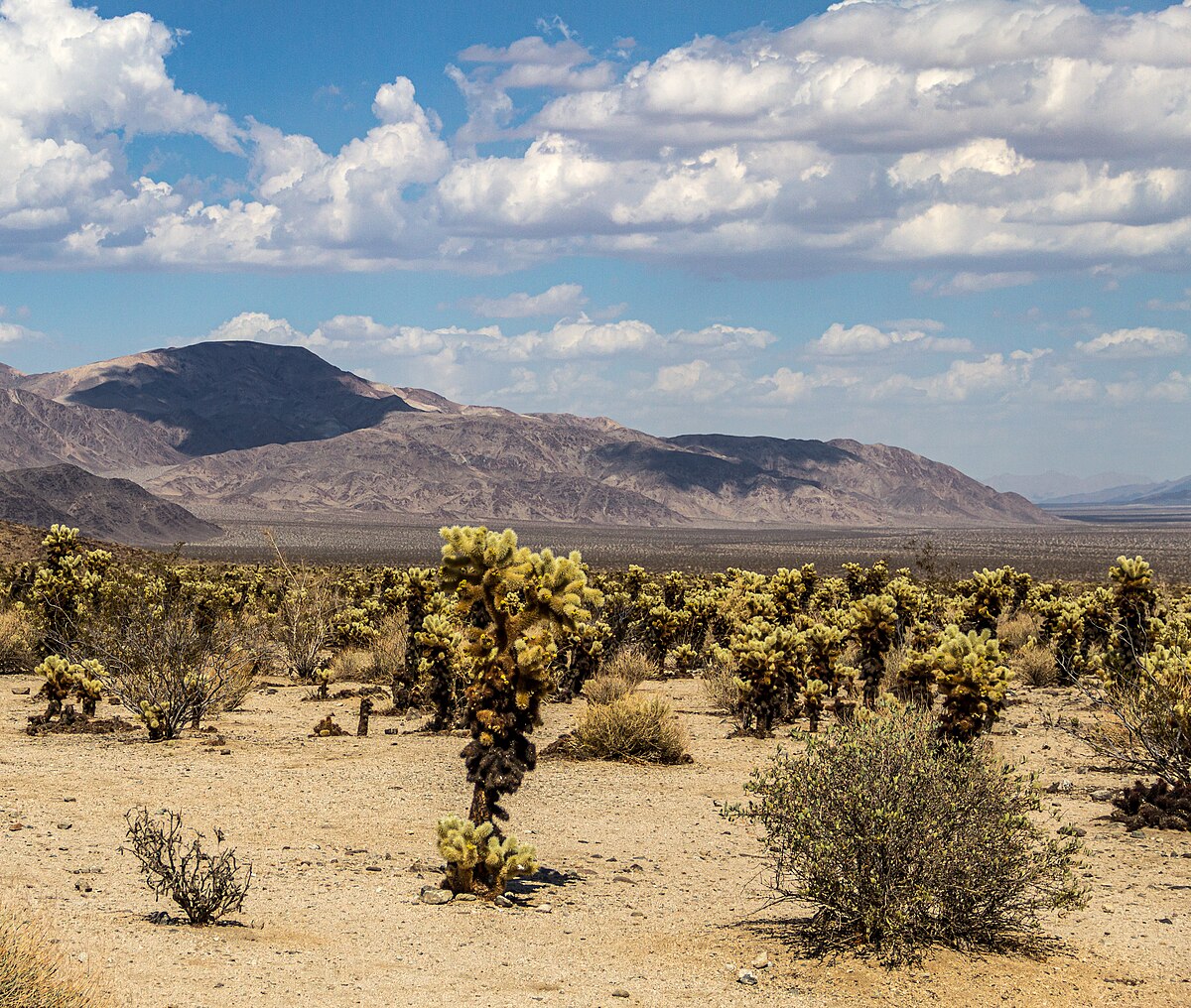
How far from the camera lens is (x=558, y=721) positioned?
1848 cm

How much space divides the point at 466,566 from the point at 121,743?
8.13m

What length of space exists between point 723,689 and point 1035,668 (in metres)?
7.61

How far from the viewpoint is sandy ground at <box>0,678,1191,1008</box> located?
7.07m

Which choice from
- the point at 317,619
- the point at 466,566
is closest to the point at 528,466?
the point at 317,619

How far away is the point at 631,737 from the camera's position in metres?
15.3

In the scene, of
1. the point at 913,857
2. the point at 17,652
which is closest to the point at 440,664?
the point at 913,857

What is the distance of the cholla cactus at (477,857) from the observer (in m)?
8.90

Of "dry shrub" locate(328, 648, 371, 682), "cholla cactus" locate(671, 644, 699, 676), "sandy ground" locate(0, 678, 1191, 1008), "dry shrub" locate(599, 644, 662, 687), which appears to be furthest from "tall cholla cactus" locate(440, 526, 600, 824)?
"cholla cactus" locate(671, 644, 699, 676)

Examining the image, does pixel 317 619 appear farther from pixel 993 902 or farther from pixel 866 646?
pixel 993 902

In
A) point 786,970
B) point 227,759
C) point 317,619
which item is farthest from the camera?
point 317,619

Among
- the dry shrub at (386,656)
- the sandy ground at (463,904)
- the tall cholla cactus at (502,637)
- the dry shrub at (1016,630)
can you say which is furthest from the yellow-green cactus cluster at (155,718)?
the dry shrub at (1016,630)

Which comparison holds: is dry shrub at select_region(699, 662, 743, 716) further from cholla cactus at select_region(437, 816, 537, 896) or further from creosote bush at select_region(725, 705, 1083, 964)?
creosote bush at select_region(725, 705, 1083, 964)

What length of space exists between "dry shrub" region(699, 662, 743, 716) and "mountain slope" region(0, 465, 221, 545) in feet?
269

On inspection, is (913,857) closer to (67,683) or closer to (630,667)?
(67,683)
